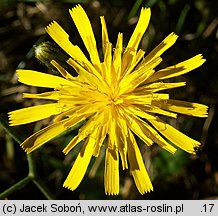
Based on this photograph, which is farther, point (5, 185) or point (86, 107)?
point (5, 185)

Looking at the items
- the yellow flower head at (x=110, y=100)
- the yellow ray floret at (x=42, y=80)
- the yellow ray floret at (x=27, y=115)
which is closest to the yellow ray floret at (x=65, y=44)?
the yellow flower head at (x=110, y=100)

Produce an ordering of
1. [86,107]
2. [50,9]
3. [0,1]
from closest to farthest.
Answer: [86,107] < [0,1] < [50,9]

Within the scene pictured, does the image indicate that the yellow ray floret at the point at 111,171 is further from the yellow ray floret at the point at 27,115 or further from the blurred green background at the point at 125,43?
the blurred green background at the point at 125,43

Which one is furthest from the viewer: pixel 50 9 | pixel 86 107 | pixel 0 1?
pixel 50 9

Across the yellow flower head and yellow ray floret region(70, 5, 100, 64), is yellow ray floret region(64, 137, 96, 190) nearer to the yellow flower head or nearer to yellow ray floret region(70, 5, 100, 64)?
the yellow flower head

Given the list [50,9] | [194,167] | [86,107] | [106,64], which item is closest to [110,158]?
[86,107]

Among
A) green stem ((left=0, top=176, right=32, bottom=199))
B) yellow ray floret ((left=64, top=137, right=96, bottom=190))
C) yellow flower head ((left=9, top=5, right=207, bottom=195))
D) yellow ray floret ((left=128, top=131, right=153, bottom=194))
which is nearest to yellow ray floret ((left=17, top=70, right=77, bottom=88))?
yellow flower head ((left=9, top=5, right=207, bottom=195))

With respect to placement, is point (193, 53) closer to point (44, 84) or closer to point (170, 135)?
point (170, 135)
